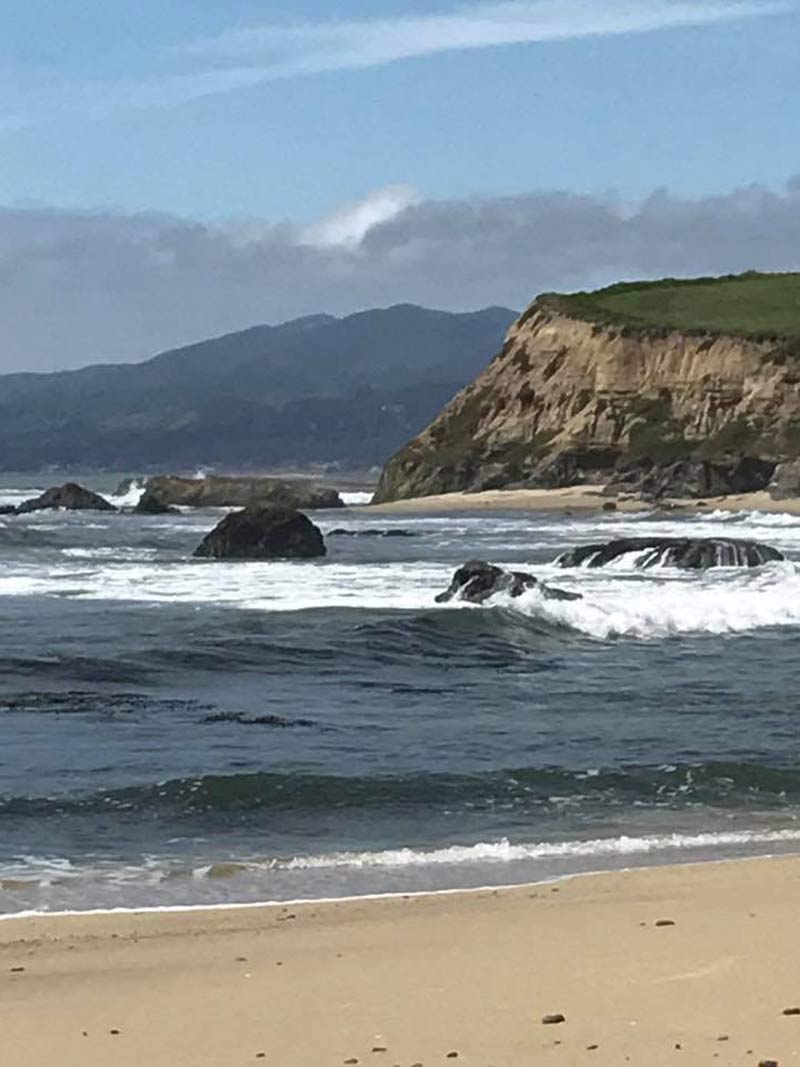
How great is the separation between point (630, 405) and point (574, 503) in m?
10.9

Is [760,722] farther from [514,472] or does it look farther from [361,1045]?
[514,472]

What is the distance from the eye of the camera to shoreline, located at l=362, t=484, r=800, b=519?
239 ft

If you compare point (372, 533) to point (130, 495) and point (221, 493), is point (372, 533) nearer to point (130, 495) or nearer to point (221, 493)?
point (221, 493)

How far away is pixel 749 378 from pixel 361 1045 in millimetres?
82094

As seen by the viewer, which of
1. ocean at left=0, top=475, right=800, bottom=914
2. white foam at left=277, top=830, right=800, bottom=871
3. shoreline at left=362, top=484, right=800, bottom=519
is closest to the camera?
white foam at left=277, top=830, right=800, bottom=871

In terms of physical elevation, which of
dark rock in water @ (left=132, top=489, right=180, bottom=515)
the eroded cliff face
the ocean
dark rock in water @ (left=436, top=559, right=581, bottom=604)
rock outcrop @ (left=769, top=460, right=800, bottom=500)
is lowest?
the ocean

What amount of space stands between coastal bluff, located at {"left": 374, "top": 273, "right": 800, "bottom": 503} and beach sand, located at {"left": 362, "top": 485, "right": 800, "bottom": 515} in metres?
1.52

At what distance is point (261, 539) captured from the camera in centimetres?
4391

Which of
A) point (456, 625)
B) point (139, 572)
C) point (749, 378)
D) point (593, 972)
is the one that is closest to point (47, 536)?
point (139, 572)

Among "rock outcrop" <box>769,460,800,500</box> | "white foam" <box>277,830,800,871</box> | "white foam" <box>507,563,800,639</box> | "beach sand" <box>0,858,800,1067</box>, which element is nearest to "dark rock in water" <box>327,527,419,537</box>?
"rock outcrop" <box>769,460,800,500</box>

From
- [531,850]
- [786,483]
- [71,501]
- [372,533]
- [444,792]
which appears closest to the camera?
[531,850]

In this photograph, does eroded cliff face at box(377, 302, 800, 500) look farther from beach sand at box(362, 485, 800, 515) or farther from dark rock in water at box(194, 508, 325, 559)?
dark rock in water at box(194, 508, 325, 559)

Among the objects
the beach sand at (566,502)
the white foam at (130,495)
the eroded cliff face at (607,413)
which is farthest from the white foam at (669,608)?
the white foam at (130,495)

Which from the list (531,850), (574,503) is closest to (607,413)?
(574,503)
